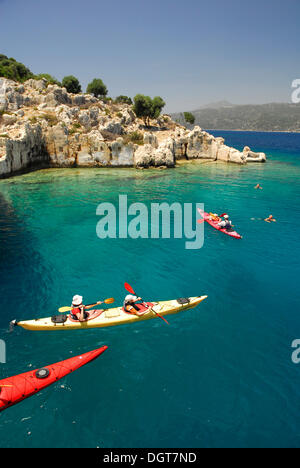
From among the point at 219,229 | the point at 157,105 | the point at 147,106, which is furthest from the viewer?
→ the point at 157,105

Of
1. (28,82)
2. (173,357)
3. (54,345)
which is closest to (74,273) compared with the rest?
(54,345)

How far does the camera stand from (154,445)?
7.76 metres

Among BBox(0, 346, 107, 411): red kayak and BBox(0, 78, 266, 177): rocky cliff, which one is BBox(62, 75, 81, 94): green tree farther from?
BBox(0, 346, 107, 411): red kayak

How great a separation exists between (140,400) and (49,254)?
12.8 meters

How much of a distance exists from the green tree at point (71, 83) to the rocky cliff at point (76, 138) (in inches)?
521

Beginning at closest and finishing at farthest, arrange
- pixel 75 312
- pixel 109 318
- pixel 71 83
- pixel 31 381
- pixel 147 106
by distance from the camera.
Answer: pixel 31 381
pixel 75 312
pixel 109 318
pixel 147 106
pixel 71 83

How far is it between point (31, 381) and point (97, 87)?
82.4 m

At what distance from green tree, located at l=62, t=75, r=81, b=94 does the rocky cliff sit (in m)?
13.2

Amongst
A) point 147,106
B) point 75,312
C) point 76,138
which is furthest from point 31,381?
point 147,106

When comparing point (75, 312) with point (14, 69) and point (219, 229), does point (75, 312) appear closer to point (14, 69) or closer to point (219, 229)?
point (219, 229)

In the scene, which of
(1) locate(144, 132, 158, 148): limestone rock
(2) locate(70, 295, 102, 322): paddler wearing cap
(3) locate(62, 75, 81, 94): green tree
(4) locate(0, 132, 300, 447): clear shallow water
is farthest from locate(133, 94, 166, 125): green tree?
(2) locate(70, 295, 102, 322): paddler wearing cap

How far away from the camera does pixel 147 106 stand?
6475 centimetres

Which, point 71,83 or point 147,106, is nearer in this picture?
point 147,106

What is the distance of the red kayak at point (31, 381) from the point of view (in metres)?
8.66
